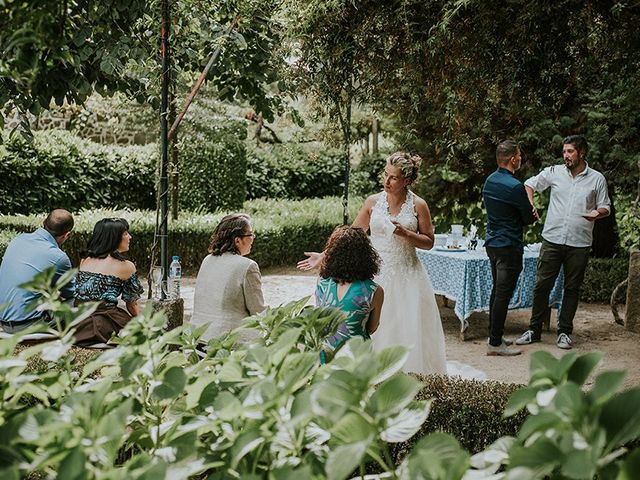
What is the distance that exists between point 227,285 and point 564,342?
11.5 ft

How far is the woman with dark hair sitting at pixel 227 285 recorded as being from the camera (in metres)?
4.15

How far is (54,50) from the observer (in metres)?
1.55

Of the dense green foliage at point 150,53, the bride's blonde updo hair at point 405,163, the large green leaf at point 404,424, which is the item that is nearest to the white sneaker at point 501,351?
the bride's blonde updo hair at point 405,163

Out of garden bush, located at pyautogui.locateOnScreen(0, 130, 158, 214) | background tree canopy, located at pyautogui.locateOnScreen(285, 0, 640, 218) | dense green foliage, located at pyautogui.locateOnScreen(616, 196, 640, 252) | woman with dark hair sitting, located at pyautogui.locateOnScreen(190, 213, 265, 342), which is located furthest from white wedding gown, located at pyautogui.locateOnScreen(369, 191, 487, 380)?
garden bush, located at pyautogui.locateOnScreen(0, 130, 158, 214)

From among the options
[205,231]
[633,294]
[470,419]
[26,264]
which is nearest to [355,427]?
[470,419]

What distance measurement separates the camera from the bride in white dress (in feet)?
16.8

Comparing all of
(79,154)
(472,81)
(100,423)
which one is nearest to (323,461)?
(100,423)

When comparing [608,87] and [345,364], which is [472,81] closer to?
[345,364]

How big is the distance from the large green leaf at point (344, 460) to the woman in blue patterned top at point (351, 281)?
2.91 meters

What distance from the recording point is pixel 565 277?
6449mm

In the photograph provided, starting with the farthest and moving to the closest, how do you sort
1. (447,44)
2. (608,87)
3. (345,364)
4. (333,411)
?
(608,87) → (447,44) → (345,364) → (333,411)

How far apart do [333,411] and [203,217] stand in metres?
10.5

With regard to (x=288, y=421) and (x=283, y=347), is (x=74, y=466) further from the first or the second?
(x=283, y=347)

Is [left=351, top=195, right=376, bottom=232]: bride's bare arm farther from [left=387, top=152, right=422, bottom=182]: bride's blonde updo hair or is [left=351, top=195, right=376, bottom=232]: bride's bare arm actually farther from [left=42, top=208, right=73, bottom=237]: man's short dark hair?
[left=42, top=208, right=73, bottom=237]: man's short dark hair
